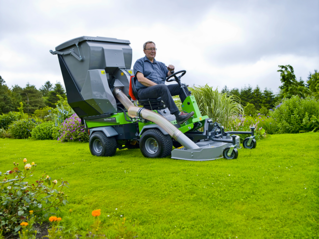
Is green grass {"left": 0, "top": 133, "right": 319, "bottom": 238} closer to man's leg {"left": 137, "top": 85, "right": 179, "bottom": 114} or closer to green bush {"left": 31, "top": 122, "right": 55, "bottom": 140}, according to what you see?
man's leg {"left": 137, "top": 85, "right": 179, "bottom": 114}

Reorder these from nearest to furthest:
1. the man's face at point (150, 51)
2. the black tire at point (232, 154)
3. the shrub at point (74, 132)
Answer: the black tire at point (232, 154) < the man's face at point (150, 51) < the shrub at point (74, 132)

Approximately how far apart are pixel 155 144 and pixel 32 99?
45690 mm

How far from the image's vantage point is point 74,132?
836 centimetres

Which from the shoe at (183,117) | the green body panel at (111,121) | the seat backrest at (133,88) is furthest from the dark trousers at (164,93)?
the green body panel at (111,121)

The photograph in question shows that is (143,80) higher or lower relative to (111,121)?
higher

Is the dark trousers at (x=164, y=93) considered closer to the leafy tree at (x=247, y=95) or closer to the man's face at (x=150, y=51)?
the man's face at (x=150, y=51)

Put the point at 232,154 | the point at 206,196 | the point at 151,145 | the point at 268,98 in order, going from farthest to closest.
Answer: the point at 268,98, the point at 151,145, the point at 232,154, the point at 206,196

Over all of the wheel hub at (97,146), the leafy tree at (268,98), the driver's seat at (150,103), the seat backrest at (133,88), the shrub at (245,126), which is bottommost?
the wheel hub at (97,146)

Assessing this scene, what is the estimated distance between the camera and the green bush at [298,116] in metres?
6.63

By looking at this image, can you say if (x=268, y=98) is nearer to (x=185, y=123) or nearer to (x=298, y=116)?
(x=298, y=116)

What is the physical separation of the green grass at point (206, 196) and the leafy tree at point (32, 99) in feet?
143

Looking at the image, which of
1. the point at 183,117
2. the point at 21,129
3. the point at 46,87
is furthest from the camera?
the point at 46,87

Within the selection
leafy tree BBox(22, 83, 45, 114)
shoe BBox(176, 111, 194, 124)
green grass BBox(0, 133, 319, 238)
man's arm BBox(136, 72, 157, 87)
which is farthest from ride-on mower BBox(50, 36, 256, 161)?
leafy tree BBox(22, 83, 45, 114)

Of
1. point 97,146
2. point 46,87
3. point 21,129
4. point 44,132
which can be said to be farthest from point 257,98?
point 46,87
